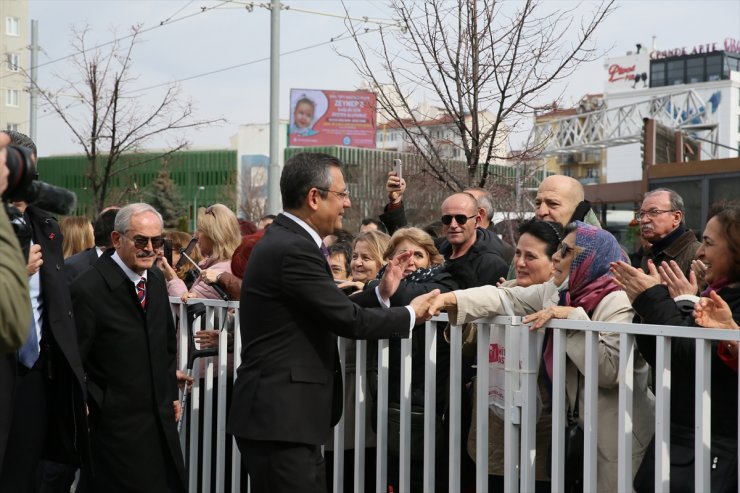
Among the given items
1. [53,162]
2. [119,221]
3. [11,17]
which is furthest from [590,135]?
[53,162]

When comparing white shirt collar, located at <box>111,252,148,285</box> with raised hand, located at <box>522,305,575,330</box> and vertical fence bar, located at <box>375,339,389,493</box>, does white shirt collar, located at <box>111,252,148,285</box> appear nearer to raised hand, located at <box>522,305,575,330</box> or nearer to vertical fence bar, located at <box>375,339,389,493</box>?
vertical fence bar, located at <box>375,339,389,493</box>

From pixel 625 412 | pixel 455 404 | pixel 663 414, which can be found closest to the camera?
pixel 663 414

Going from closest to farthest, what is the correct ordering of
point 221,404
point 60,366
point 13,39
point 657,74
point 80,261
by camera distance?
1. point 60,366
2. point 221,404
3. point 80,261
4. point 13,39
5. point 657,74

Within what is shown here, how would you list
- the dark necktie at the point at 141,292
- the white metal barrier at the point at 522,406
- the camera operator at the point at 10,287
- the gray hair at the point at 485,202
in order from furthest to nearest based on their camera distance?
the gray hair at the point at 485,202 → the dark necktie at the point at 141,292 → the white metal barrier at the point at 522,406 → the camera operator at the point at 10,287

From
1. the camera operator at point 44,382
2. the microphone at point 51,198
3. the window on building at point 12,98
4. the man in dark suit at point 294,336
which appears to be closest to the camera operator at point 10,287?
the microphone at point 51,198

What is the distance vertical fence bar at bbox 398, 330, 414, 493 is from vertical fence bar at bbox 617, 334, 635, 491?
4.03ft

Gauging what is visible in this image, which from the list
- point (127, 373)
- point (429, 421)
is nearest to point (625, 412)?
point (429, 421)

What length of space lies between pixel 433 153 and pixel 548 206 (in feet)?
11.0

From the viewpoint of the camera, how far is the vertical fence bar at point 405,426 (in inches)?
194

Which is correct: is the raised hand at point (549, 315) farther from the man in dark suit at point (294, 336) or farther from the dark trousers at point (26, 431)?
the dark trousers at point (26, 431)

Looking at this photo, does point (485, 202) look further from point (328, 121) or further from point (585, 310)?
point (328, 121)

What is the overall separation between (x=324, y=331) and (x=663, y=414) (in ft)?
4.74

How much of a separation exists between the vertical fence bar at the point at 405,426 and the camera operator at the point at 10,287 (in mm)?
2594

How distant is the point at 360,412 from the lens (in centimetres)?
521
